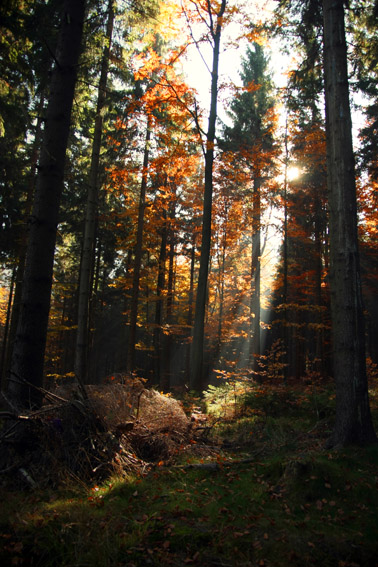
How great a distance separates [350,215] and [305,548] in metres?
4.82

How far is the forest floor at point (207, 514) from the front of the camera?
9.24 feet

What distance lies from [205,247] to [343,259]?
6.26 metres

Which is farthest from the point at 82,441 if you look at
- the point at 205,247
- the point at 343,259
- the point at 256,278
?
the point at 256,278

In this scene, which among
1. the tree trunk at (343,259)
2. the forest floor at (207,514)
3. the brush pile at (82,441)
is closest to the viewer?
the forest floor at (207,514)

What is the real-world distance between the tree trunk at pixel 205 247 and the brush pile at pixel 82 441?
17.3 feet

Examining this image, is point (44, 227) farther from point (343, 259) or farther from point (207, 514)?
point (343, 259)

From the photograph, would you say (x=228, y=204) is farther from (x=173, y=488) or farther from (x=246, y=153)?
(x=173, y=488)

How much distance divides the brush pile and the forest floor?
0.13 metres

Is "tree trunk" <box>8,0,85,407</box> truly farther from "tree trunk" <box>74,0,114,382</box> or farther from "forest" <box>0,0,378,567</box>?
"tree trunk" <box>74,0,114,382</box>

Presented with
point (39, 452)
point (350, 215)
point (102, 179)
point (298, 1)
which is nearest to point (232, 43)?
point (298, 1)

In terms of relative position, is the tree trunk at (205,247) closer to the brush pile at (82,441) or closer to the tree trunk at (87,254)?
the tree trunk at (87,254)

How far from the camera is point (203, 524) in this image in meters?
3.24

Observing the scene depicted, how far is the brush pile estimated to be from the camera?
4.25 meters

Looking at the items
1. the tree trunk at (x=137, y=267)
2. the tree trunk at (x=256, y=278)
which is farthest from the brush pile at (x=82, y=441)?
the tree trunk at (x=256, y=278)
